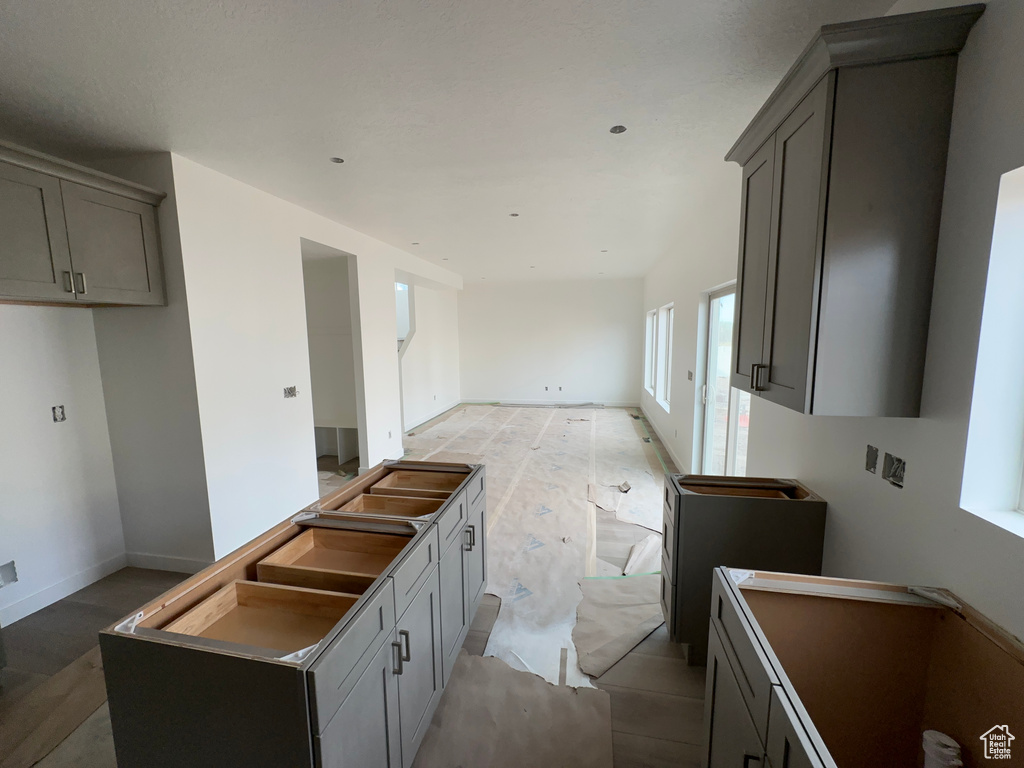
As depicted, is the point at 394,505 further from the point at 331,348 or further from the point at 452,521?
the point at 331,348

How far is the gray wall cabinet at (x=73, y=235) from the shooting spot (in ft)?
6.21

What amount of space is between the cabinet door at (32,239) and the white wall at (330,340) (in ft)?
9.09

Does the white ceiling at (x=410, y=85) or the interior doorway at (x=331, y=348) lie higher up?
the white ceiling at (x=410, y=85)

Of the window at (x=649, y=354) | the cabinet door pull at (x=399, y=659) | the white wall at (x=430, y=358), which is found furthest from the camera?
the window at (x=649, y=354)

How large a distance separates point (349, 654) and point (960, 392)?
1.79m

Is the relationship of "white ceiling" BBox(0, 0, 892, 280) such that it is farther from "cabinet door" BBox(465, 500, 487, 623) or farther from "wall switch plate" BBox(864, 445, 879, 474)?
"cabinet door" BBox(465, 500, 487, 623)

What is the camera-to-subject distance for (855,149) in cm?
122

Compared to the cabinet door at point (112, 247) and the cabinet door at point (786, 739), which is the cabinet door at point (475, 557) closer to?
the cabinet door at point (786, 739)

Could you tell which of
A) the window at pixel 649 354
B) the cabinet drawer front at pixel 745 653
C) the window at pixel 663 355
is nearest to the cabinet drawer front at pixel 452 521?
the cabinet drawer front at pixel 745 653

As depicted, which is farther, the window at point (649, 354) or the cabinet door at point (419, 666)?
the window at point (649, 354)

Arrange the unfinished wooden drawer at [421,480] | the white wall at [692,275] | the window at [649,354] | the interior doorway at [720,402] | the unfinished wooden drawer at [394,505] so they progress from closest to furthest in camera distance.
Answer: the unfinished wooden drawer at [394,505] → the unfinished wooden drawer at [421,480] → the white wall at [692,275] → the interior doorway at [720,402] → the window at [649,354]

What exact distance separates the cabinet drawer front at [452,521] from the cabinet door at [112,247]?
2.21 m

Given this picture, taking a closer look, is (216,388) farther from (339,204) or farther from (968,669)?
(968,669)

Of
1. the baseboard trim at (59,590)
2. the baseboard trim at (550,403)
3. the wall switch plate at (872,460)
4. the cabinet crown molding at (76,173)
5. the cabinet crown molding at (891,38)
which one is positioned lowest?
the baseboard trim at (59,590)
